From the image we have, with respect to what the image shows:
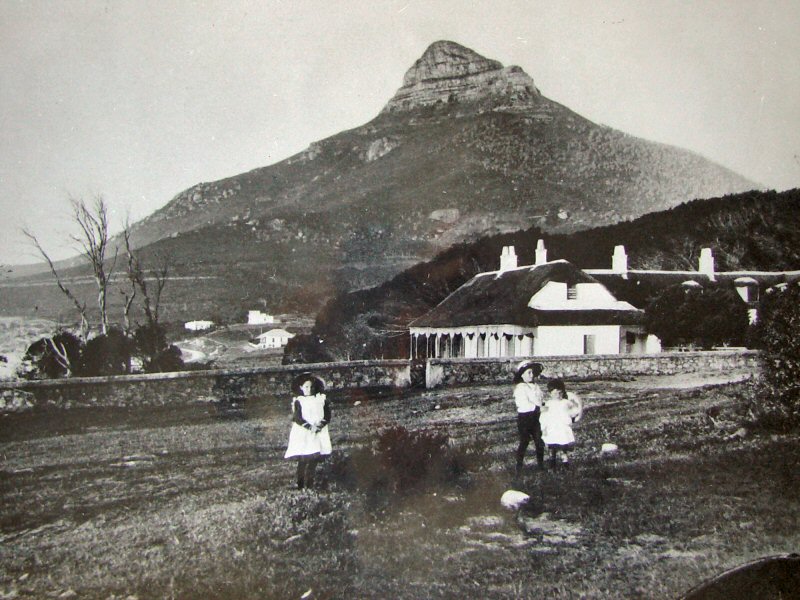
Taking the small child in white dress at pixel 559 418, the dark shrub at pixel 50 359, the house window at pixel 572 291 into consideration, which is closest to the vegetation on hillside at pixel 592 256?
the house window at pixel 572 291

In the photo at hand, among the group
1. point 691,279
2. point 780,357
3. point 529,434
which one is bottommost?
point 529,434

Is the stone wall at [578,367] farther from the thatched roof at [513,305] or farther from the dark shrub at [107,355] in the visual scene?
the dark shrub at [107,355]

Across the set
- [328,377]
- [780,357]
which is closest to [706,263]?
[780,357]

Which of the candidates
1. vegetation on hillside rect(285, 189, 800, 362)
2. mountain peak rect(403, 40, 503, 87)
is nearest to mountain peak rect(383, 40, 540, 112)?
mountain peak rect(403, 40, 503, 87)

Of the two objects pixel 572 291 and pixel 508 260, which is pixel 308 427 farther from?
pixel 572 291

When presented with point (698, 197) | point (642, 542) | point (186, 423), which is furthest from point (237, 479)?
point (698, 197)

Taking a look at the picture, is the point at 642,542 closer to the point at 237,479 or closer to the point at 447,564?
the point at 447,564
